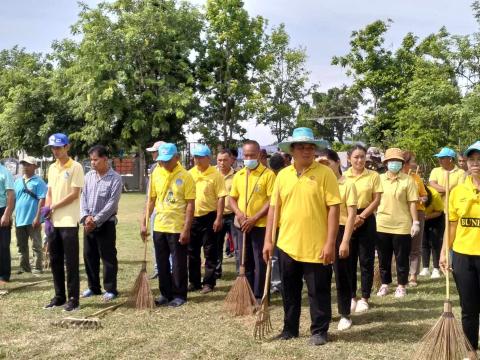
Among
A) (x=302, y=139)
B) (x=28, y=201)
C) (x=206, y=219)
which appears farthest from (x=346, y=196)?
(x=28, y=201)

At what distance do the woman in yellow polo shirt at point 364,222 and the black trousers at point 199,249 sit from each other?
2.11 m

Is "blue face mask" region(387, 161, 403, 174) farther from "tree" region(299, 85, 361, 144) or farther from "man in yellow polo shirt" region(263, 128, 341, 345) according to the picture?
"tree" region(299, 85, 361, 144)

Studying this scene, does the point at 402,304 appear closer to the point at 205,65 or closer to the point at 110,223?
the point at 110,223

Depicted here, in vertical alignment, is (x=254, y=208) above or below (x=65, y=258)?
above

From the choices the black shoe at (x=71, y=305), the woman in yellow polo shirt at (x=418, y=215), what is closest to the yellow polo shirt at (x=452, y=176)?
the woman in yellow polo shirt at (x=418, y=215)

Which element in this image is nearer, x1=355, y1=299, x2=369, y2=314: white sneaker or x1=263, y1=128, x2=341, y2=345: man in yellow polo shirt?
x1=263, y1=128, x2=341, y2=345: man in yellow polo shirt

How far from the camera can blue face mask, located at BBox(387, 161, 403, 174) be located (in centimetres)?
703

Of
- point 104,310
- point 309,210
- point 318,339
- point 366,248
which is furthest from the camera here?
point 366,248

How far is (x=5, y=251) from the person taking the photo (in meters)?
7.89

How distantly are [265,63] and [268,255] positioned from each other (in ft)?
100

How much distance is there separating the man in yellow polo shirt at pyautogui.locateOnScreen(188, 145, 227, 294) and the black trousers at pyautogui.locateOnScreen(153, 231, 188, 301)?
0.79 m

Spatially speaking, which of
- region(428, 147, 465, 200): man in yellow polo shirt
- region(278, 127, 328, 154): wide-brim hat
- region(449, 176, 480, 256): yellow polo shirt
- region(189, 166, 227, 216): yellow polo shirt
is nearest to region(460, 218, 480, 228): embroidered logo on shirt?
region(449, 176, 480, 256): yellow polo shirt

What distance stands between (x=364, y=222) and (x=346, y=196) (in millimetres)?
766

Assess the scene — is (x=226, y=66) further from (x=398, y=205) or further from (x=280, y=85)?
(x=398, y=205)
